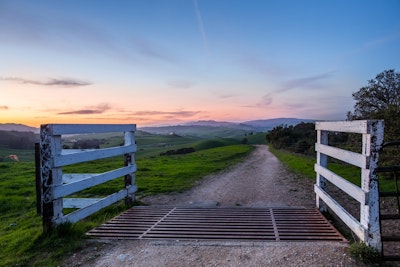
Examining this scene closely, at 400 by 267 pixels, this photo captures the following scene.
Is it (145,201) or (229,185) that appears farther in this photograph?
(229,185)

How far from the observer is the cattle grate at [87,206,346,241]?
4.92 metres

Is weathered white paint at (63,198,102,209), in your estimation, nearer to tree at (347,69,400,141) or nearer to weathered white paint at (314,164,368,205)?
weathered white paint at (314,164,368,205)

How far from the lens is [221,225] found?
5566 mm

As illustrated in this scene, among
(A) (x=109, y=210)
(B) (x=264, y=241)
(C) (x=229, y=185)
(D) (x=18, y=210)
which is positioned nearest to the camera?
(B) (x=264, y=241)

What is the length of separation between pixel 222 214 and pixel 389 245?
9.78 feet

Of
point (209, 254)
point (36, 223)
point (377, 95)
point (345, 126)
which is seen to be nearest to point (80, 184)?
point (36, 223)

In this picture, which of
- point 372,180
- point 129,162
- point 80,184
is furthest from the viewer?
point 129,162

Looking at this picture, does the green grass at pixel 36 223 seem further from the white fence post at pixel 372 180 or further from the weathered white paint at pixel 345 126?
the weathered white paint at pixel 345 126

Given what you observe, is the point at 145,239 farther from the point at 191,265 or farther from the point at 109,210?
the point at 109,210

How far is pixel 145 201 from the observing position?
27.6 ft

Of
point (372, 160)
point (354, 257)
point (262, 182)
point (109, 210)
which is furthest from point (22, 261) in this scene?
point (262, 182)

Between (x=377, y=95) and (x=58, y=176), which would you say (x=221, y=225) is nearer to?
(x=58, y=176)

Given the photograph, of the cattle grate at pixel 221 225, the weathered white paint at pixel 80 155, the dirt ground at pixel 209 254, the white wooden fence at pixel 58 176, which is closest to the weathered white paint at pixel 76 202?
the white wooden fence at pixel 58 176

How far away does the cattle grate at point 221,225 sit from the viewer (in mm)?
4922
